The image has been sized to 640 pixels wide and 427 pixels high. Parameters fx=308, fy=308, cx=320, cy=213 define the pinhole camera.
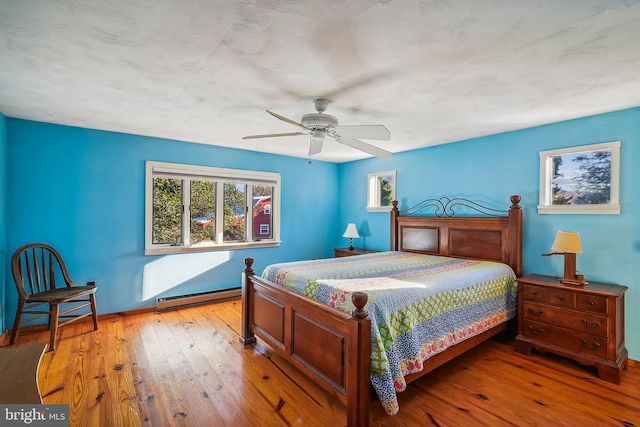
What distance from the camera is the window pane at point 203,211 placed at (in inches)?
175

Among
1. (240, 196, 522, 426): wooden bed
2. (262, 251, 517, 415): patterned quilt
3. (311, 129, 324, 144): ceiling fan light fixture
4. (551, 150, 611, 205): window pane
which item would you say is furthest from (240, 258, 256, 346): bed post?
(551, 150, 611, 205): window pane

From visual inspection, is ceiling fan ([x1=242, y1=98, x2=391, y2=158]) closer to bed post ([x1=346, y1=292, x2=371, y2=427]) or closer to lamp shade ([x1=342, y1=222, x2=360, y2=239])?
bed post ([x1=346, y1=292, x2=371, y2=427])

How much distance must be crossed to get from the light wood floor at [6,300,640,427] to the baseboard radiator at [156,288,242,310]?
90cm

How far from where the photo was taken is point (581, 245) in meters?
3.02

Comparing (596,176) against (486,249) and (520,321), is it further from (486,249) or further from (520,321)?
(520,321)

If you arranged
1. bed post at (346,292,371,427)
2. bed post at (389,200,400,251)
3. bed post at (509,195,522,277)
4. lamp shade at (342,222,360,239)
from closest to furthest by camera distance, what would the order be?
bed post at (346,292,371,427)
bed post at (509,195,522,277)
bed post at (389,200,400,251)
lamp shade at (342,222,360,239)

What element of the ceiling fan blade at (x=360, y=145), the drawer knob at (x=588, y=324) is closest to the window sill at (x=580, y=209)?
the drawer knob at (x=588, y=324)

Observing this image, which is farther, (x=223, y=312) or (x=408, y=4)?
(x=223, y=312)

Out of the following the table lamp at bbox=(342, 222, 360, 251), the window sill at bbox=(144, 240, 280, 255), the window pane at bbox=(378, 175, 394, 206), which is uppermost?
the window pane at bbox=(378, 175, 394, 206)

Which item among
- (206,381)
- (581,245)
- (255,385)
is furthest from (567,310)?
(206,381)

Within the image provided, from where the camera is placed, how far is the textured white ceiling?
1.48m

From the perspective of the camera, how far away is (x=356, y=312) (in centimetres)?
189

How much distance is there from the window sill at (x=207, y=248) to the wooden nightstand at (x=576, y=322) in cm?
351

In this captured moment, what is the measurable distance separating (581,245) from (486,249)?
0.87 metres
